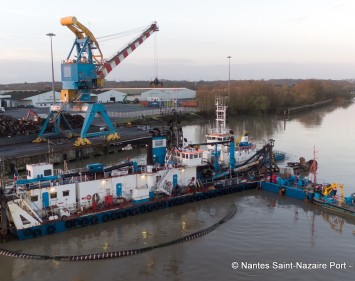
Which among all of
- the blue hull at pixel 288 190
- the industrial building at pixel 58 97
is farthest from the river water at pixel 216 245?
the industrial building at pixel 58 97

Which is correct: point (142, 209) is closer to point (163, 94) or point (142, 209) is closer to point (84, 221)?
point (84, 221)

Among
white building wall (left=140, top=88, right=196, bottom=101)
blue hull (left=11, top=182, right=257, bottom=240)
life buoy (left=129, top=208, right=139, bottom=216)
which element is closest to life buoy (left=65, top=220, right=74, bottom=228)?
blue hull (left=11, top=182, right=257, bottom=240)

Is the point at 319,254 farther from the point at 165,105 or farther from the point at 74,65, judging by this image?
the point at 165,105

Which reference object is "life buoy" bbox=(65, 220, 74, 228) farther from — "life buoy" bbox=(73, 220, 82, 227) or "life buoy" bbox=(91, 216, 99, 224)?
"life buoy" bbox=(91, 216, 99, 224)

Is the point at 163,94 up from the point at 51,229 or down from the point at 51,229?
up

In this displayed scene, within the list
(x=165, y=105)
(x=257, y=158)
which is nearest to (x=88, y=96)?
(x=257, y=158)

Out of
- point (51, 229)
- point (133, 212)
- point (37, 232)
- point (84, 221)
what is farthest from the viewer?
point (133, 212)

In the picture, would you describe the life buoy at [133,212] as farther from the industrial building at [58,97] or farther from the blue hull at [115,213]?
the industrial building at [58,97]

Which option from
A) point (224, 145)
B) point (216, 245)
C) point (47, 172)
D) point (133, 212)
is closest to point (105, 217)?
point (133, 212)
